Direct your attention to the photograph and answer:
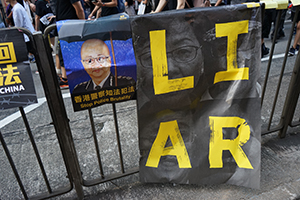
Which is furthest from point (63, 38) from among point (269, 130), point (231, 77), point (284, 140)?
point (284, 140)

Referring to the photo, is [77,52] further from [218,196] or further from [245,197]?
[245,197]

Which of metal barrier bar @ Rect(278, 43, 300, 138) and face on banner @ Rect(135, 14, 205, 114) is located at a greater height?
face on banner @ Rect(135, 14, 205, 114)

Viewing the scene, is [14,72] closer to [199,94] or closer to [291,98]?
[199,94]

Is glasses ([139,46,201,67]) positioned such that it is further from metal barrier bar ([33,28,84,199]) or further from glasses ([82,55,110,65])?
metal barrier bar ([33,28,84,199])

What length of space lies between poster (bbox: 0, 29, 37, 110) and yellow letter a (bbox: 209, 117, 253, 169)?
4.98 feet

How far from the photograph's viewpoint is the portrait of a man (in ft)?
5.18

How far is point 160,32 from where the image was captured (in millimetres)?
1692

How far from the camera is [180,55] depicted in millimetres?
1787

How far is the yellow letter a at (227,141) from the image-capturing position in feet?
6.79

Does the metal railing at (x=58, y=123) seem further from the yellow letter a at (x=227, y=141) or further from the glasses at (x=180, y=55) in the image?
the yellow letter a at (x=227, y=141)

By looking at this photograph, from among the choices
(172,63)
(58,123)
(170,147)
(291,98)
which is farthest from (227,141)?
(58,123)

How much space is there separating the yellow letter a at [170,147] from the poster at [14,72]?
1.07 metres

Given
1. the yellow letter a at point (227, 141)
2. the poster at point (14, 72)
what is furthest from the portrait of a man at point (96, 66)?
the yellow letter a at point (227, 141)

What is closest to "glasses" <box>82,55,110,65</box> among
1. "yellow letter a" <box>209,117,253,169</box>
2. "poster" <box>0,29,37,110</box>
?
"poster" <box>0,29,37,110</box>
